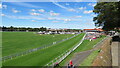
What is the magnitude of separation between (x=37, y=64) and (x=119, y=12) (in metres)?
16.5

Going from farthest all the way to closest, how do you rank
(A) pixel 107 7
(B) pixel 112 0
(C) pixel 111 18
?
(C) pixel 111 18 → (A) pixel 107 7 → (B) pixel 112 0

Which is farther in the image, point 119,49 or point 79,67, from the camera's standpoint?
point 119,49

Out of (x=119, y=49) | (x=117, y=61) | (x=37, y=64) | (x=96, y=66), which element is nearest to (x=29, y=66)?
(x=37, y=64)

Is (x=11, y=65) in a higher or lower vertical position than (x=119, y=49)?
lower

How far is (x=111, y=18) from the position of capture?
25.8m

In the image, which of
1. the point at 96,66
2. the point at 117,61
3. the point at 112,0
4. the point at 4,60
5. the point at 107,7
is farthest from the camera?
the point at 107,7

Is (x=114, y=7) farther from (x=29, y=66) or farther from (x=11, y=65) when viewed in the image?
(x=11, y=65)

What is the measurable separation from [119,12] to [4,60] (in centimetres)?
2061

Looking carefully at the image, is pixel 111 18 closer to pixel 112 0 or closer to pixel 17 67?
pixel 112 0

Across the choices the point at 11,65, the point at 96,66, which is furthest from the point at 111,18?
the point at 11,65

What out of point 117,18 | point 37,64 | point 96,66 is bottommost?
point 37,64

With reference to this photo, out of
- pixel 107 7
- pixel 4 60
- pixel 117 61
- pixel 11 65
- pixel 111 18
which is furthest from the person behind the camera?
pixel 111 18

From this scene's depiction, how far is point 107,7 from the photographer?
2367cm

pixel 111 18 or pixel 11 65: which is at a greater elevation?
pixel 111 18
